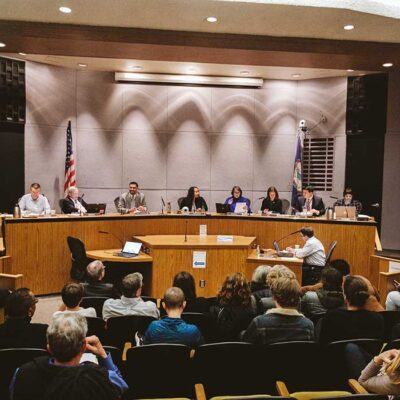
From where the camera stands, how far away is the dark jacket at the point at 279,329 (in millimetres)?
2955

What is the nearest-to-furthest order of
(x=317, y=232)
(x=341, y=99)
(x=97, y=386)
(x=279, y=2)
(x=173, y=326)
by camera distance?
(x=97, y=386)
(x=173, y=326)
(x=279, y=2)
(x=317, y=232)
(x=341, y=99)

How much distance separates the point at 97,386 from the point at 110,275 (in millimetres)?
5322

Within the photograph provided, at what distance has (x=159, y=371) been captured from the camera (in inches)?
105

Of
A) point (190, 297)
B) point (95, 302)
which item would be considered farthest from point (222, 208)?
point (95, 302)

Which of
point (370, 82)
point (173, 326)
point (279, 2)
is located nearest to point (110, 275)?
point (173, 326)

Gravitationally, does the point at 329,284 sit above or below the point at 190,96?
below

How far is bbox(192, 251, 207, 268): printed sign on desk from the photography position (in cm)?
648

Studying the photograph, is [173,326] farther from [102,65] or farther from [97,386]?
[102,65]

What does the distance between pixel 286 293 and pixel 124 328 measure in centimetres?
125

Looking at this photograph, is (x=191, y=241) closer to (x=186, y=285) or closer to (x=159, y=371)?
(x=186, y=285)

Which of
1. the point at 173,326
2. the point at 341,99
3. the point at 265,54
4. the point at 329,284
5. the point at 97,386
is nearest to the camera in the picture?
the point at 97,386

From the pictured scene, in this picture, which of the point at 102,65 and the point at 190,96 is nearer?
the point at 102,65

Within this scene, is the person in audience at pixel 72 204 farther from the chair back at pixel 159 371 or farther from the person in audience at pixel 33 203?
the chair back at pixel 159 371

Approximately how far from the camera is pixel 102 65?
9.55m
